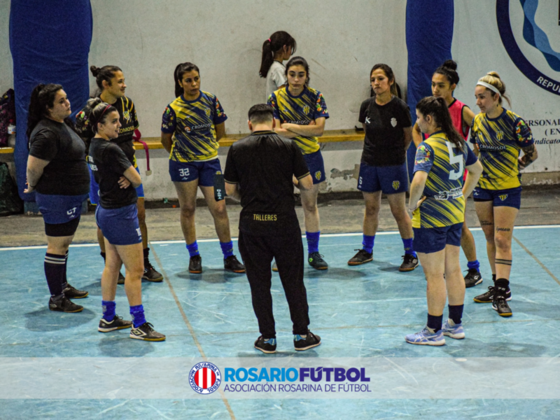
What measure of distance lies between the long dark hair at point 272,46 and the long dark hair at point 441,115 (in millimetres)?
3243

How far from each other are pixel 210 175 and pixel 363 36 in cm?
417

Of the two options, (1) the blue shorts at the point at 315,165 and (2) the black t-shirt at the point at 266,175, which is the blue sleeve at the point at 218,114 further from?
(2) the black t-shirt at the point at 266,175

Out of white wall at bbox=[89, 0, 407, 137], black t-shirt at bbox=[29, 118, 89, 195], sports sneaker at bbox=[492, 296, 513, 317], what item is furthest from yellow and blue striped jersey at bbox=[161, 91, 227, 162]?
white wall at bbox=[89, 0, 407, 137]

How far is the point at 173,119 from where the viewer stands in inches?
263

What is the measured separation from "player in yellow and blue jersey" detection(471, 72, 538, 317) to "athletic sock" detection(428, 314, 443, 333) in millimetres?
810

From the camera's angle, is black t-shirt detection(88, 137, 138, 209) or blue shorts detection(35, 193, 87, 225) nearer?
black t-shirt detection(88, 137, 138, 209)

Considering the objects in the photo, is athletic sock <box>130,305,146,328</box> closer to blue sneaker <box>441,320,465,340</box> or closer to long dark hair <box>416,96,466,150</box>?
blue sneaker <box>441,320,465,340</box>

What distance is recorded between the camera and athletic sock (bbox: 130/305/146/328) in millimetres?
5215

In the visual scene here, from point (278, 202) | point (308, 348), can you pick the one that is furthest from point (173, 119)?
point (308, 348)

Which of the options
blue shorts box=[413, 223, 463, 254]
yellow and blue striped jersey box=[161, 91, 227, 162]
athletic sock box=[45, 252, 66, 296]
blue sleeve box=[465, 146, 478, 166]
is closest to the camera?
blue shorts box=[413, 223, 463, 254]

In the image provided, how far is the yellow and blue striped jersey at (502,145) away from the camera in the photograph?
18.0 ft

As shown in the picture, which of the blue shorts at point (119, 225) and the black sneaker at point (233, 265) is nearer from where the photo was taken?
the blue shorts at point (119, 225)

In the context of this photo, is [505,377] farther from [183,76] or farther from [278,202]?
[183,76]

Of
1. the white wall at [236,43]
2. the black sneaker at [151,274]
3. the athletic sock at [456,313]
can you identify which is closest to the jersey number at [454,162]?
the athletic sock at [456,313]
